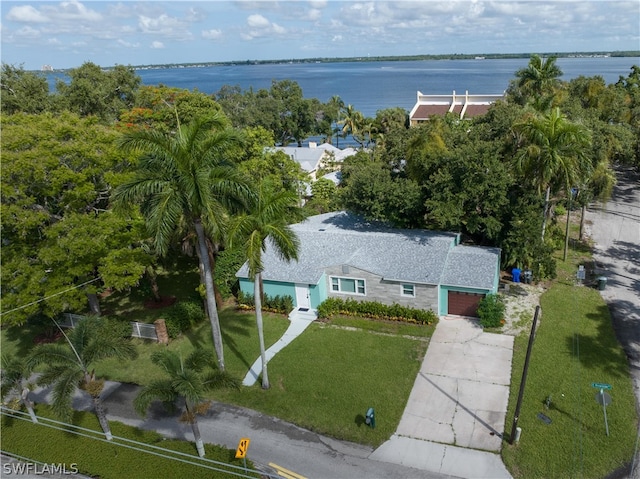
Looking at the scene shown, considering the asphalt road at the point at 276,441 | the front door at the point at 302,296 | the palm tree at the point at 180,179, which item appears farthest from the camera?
the front door at the point at 302,296

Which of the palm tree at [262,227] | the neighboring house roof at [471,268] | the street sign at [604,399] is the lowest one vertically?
the street sign at [604,399]

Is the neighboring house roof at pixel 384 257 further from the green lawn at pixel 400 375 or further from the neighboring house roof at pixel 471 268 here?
the green lawn at pixel 400 375

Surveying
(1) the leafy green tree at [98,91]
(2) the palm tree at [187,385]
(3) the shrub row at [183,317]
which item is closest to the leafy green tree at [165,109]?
(1) the leafy green tree at [98,91]

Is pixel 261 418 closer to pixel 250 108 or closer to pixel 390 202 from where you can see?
pixel 390 202

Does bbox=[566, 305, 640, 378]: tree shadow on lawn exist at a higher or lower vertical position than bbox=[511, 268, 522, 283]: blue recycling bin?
lower

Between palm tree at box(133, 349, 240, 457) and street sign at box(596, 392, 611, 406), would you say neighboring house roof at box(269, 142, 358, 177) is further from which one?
street sign at box(596, 392, 611, 406)

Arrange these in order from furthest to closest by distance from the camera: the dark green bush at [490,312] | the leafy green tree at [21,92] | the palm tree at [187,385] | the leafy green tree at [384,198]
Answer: the leafy green tree at [21,92] → the leafy green tree at [384,198] → the dark green bush at [490,312] → the palm tree at [187,385]

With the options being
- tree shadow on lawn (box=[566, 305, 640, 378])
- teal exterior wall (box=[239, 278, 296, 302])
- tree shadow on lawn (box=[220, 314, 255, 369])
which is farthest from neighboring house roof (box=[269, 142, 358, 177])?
tree shadow on lawn (box=[566, 305, 640, 378])
